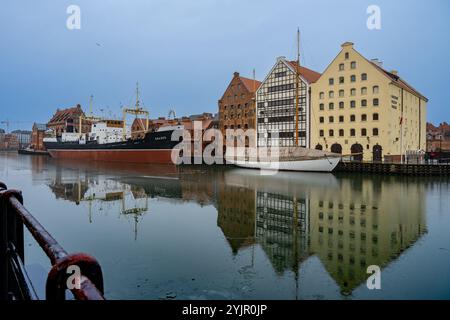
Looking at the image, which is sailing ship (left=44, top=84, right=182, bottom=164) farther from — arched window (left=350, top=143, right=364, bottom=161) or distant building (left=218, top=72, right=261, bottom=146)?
arched window (left=350, top=143, right=364, bottom=161)

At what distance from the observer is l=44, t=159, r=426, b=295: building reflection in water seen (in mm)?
9938

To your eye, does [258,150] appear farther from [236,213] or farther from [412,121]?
[236,213]

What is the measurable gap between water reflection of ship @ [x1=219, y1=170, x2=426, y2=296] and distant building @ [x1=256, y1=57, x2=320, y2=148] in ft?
107

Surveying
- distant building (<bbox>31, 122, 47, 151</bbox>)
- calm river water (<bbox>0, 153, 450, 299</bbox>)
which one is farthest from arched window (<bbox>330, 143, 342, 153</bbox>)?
distant building (<bbox>31, 122, 47, 151</bbox>)

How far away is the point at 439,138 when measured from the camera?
8612cm

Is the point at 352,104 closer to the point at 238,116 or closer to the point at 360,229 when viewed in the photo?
the point at 238,116

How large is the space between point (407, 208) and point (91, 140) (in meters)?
63.2

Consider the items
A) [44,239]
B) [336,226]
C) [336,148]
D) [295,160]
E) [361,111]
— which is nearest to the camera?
[44,239]

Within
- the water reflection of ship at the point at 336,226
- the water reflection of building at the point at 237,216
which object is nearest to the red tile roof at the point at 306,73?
the water reflection of ship at the point at 336,226

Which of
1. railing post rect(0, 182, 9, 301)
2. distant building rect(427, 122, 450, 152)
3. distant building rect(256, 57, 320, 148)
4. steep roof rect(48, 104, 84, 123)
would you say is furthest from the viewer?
steep roof rect(48, 104, 84, 123)

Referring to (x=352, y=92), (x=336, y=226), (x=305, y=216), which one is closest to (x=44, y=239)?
(x=336, y=226)

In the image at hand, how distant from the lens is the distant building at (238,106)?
6287cm

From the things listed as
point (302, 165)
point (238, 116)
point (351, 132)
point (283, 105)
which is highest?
point (283, 105)

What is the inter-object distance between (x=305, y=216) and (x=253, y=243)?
567 centimetres
